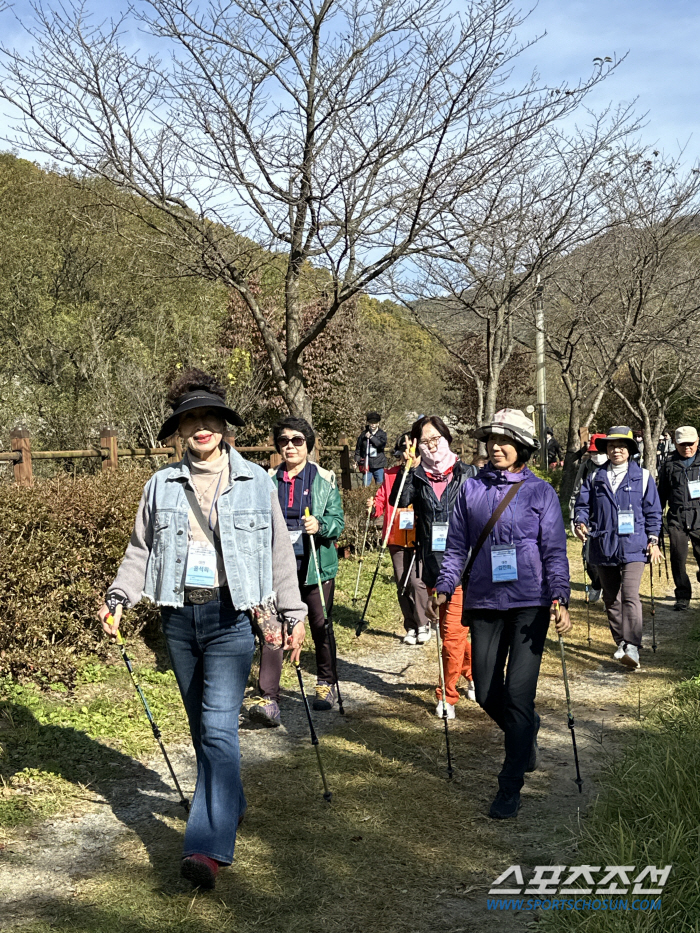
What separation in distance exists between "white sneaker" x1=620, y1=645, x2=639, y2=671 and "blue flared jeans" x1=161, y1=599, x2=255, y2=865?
14.6 feet

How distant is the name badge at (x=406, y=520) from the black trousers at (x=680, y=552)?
3.30m

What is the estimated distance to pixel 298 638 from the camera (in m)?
4.03

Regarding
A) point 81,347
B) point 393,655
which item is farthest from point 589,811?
point 81,347

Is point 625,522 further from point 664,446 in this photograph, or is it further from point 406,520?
point 664,446

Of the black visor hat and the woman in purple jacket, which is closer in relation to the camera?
the black visor hat

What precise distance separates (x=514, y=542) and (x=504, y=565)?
129 millimetres

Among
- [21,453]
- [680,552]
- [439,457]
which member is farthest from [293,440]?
[680,552]

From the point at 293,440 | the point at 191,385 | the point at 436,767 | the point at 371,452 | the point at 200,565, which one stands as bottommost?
the point at 436,767

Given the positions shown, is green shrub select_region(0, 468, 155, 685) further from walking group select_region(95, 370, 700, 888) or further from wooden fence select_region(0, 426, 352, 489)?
walking group select_region(95, 370, 700, 888)


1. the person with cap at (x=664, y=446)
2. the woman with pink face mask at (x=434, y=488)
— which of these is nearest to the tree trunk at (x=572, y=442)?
the woman with pink face mask at (x=434, y=488)

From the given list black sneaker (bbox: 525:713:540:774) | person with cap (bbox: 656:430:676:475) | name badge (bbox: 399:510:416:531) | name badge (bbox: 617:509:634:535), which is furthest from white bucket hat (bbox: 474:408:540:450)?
person with cap (bbox: 656:430:676:475)

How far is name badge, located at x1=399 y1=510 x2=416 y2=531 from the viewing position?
841 cm

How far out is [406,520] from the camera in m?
8.47

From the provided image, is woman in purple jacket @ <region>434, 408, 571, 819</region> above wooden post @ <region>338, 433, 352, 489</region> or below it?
below
